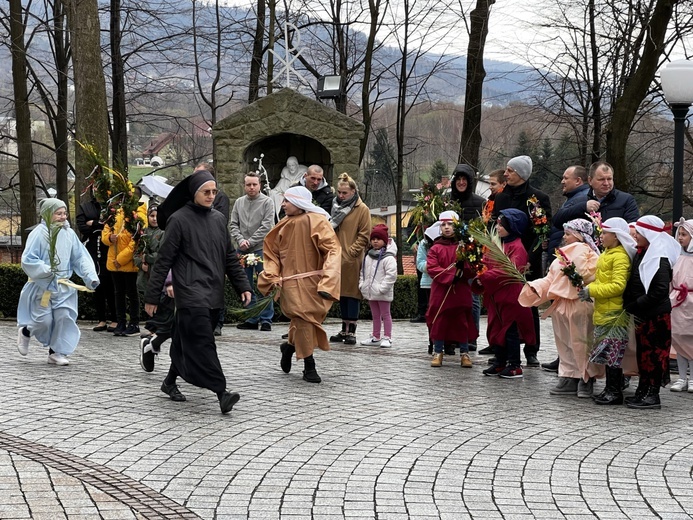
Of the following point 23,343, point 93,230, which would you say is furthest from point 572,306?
point 93,230

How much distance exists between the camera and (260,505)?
6.05m

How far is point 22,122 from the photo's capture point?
23047mm

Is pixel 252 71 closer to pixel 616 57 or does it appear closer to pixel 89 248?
pixel 616 57

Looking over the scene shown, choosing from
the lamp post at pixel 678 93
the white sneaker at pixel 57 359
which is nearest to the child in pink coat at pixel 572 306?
the lamp post at pixel 678 93

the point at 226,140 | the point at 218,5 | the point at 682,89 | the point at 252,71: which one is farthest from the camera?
the point at 218,5

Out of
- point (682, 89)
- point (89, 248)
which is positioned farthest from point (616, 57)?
point (89, 248)

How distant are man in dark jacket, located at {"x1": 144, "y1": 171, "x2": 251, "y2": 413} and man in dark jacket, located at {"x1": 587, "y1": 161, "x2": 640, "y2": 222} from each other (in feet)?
12.4

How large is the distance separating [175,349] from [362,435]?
73.0 inches

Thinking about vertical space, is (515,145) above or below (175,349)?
above

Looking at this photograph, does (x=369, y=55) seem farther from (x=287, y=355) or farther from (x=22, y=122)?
(x=287, y=355)

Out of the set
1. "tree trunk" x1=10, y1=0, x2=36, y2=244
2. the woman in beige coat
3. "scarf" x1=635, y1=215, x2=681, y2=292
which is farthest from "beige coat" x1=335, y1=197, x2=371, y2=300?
"tree trunk" x1=10, y1=0, x2=36, y2=244

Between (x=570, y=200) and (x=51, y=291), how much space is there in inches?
207

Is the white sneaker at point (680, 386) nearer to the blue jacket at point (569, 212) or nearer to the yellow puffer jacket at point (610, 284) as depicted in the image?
the yellow puffer jacket at point (610, 284)

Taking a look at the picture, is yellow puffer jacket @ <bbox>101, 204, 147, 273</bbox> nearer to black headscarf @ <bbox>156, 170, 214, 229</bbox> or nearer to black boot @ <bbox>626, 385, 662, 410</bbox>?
black headscarf @ <bbox>156, 170, 214, 229</bbox>
